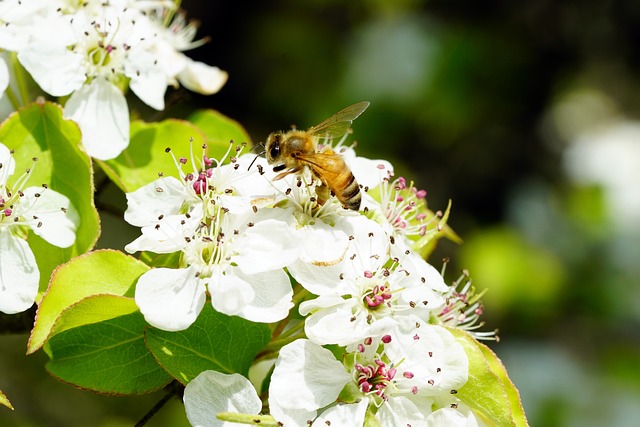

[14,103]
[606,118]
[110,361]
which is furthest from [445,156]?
[110,361]

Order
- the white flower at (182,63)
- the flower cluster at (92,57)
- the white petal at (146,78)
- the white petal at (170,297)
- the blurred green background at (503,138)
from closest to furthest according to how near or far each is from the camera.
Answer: the white petal at (170,297), the flower cluster at (92,57), the white petal at (146,78), the white flower at (182,63), the blurred green background at (503,138)

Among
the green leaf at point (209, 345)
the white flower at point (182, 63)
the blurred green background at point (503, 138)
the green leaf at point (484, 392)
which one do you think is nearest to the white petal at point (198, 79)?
the white flower at point (182, 63)

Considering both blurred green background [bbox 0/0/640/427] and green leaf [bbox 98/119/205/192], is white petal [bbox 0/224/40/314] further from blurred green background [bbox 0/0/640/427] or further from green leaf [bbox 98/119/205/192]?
blurred green background [bbox 0/0/640/427]

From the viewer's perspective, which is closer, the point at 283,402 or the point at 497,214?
the point at 283,402

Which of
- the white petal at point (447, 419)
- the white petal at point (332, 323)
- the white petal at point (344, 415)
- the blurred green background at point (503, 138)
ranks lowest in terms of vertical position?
the blurred green background at point (503, 138)

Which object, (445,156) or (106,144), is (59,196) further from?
(445,156)

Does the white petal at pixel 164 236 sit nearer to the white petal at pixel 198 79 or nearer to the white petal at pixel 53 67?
the white petal at pixel 53 67
